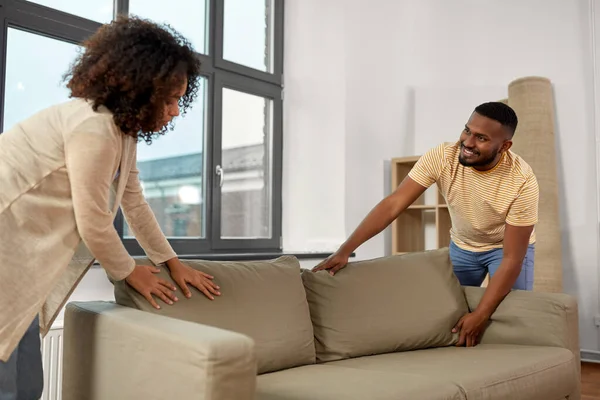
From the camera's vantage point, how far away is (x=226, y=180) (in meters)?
3.56

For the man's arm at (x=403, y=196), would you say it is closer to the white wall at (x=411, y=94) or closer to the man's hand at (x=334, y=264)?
the man's hand at (x=334, y=264)

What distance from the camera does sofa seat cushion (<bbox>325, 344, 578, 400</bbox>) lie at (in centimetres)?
174

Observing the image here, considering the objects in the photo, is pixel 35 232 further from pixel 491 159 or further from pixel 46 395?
pixel 491 159

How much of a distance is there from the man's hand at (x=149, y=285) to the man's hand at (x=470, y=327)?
111cm

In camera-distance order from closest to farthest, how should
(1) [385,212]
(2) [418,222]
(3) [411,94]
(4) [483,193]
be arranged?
(4) [483,193]
(1) [385,212]
(2) [418,222]
(3) [411,94]

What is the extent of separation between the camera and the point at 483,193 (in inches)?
89.4

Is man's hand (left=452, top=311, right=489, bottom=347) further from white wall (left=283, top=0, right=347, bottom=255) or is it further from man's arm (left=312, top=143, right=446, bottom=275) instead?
white wall (left=283, top=0, right=347, bottom=255)

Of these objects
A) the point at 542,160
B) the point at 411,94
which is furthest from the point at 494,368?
the point at 411,94

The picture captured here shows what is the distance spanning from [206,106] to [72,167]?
6.93ft

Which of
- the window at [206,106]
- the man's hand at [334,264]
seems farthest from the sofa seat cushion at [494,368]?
the window at [206,106]

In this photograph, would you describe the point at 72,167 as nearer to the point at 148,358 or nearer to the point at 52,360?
the point at 148,358

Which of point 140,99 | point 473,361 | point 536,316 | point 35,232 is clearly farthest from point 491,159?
point 35,232

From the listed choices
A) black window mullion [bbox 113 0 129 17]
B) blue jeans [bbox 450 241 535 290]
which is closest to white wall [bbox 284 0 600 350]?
black window mullion [bbox 113 0 129 17]

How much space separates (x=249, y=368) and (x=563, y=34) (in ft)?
11.7
